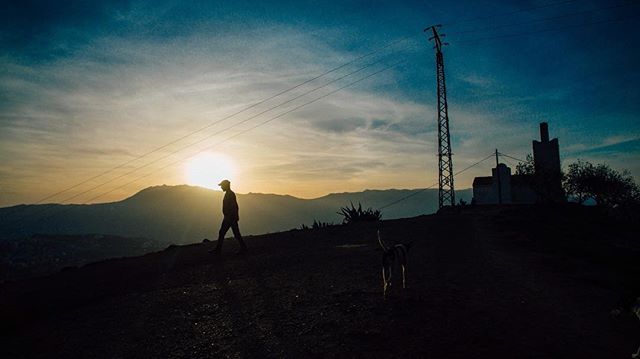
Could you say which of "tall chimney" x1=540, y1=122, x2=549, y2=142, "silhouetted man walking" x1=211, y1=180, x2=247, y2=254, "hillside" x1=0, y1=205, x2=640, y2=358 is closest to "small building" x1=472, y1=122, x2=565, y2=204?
"tall chimney" x1=540, y1=122, x2=549, y2=142

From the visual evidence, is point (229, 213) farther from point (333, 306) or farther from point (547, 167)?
point (547, 167)

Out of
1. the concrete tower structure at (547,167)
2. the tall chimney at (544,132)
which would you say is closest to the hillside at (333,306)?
the concrete tower structure at (547,167)

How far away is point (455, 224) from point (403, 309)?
535 inches

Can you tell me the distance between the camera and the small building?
111ft

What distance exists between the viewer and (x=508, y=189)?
42875 mm

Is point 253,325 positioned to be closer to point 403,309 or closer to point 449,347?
point 403,309

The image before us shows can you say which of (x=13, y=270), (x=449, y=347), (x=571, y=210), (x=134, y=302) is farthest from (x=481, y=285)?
(x=13, y=270)

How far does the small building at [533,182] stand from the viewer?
33.7 m

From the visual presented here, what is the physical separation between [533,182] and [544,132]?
8.73m

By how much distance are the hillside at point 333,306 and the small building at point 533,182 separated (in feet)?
84.1

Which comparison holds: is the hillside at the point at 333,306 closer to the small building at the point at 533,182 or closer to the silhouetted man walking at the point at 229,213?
the silhouetted man walking at the point at 229,213

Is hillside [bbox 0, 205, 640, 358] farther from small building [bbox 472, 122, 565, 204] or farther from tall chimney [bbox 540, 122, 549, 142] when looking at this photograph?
tall chimney [bbox 540, 122, 549, 142]

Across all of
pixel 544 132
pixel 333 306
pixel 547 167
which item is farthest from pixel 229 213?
pixel 544 132

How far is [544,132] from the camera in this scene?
39.1 metres
